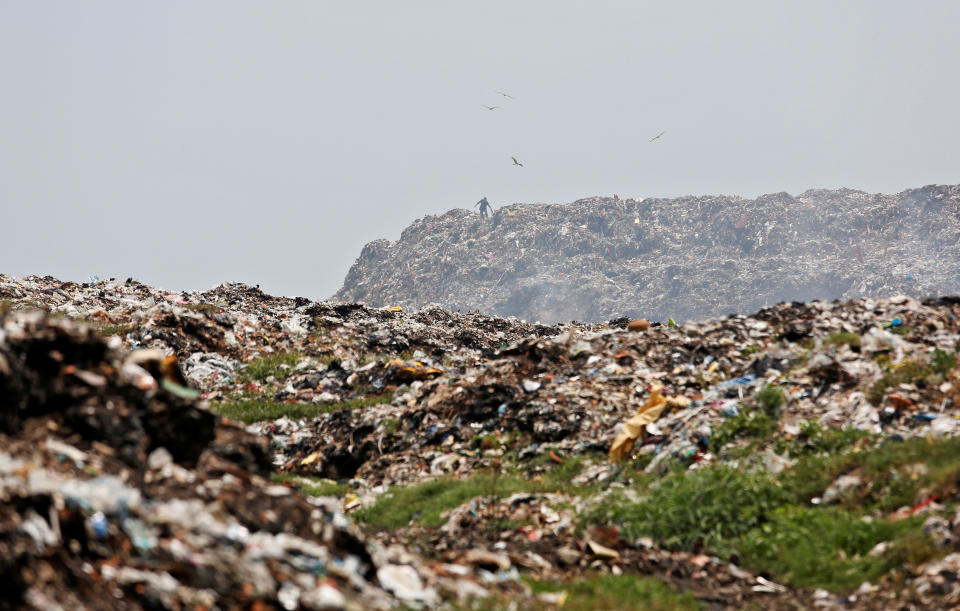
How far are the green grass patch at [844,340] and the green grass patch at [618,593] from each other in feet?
19.9

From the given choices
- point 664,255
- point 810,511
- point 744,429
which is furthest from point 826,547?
point 664,255

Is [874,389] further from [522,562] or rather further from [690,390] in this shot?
[522,562]

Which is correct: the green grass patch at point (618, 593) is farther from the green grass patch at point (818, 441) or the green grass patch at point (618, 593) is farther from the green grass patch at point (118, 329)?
→ the green grass patch at point (118, 329)

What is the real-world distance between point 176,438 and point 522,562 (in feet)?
10.5

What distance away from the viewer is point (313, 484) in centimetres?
1084

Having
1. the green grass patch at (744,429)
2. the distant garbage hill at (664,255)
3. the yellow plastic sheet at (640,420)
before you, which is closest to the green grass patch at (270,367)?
the yellow plastic sheet at (640,420)

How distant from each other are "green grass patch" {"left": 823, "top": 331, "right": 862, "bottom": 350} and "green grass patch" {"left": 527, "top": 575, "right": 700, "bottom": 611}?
19.9ft

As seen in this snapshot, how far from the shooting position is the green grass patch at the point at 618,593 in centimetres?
559

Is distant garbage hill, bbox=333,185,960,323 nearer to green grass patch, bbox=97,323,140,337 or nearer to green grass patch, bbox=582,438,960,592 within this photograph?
green grass patch, bbox=97,323,140,337

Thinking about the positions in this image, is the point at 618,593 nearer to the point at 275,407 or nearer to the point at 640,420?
the point at 640,420

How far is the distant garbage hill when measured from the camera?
44.6 meters

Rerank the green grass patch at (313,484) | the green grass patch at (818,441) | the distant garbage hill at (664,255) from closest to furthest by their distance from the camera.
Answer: the green grass patch at (818,441), the green grass patch at (313,484), the distant garbage hill at (664,255)

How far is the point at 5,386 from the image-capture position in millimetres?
4836

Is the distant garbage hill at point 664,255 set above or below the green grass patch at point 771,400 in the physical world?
above
